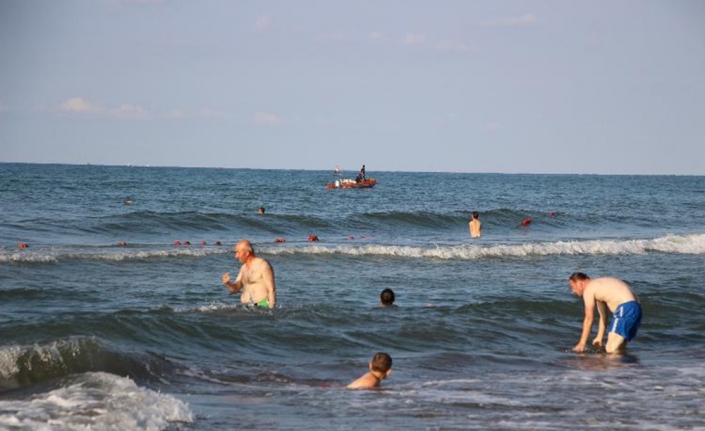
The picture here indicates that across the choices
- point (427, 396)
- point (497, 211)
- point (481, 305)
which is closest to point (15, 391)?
point (427, 396)

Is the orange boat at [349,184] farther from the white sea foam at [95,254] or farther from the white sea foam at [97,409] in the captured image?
the white sea foam at [97,409]

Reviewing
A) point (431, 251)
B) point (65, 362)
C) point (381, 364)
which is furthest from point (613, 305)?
point (431, 251)

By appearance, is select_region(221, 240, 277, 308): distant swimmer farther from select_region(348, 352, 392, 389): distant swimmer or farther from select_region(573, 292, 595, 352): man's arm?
select_region(573, 292, 595, 352): man's arm

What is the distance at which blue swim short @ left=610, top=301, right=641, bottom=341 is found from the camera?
13445mm

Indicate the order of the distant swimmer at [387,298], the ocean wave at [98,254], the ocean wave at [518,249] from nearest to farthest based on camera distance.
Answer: the distant swimmer at [387,298]
the ocean wave at [98,254]
the ocean wave at [518,249]

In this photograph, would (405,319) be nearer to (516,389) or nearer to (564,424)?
(516,389)

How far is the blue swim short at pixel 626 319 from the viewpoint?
13445mm

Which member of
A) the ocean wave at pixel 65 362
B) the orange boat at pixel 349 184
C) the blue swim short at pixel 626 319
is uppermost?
the orange boat at pixel 349 184

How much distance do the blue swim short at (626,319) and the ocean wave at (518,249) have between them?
13124 mm

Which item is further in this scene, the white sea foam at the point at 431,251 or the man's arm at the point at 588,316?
the white sea foam at the point at 431,251

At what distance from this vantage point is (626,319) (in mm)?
13508

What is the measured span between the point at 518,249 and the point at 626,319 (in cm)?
1508

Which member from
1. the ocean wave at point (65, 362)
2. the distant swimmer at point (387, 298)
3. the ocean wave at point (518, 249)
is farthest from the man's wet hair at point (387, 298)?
the ocean wave at point (518, 249)

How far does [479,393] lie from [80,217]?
28.6 m
